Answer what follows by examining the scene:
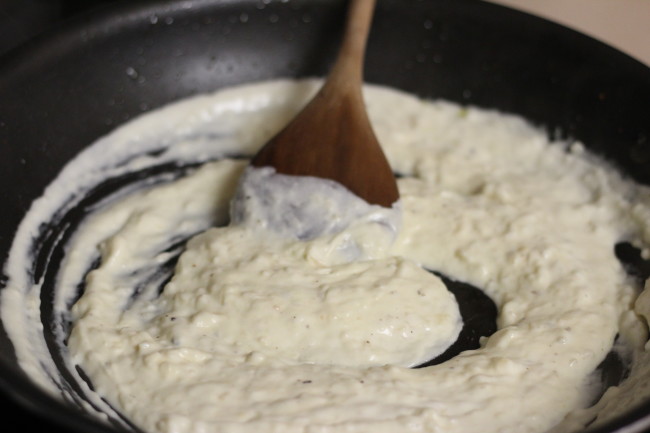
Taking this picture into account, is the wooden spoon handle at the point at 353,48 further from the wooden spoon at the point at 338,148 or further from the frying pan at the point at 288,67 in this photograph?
the frying pan at the point at 288,67

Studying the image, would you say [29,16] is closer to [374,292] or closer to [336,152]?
[336,152]

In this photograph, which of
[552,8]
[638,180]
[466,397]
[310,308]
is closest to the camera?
[466,397]

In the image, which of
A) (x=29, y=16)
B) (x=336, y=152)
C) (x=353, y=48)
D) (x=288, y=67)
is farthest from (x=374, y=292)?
(x=29, y=16)

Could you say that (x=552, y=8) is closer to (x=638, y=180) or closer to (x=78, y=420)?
(x=638, y=180)

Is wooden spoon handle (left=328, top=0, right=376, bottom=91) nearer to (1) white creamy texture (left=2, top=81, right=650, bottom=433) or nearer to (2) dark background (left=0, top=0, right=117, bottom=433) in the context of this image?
(1) white creamy texture (left=2, top=81, right=650, bottom=433)

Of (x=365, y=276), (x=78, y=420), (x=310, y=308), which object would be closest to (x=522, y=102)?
(x=365, y=276)

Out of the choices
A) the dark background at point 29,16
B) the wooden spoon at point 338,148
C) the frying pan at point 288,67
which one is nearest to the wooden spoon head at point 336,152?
the wooden spoon at point 338,148

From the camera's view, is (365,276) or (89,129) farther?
(89,129)
